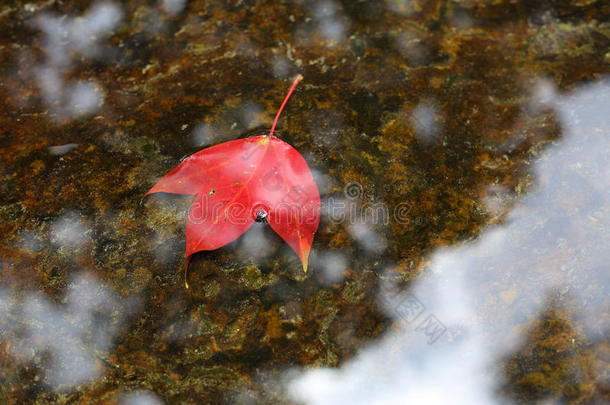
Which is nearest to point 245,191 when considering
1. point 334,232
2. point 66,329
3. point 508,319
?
point 334,232

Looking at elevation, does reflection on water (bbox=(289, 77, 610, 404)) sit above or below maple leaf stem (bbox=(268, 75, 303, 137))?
below

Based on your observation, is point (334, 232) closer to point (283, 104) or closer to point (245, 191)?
point (245, 191)

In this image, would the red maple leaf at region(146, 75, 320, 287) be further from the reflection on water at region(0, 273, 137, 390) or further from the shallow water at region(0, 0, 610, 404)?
the reflection on water at region(0, 273, 137, 390)

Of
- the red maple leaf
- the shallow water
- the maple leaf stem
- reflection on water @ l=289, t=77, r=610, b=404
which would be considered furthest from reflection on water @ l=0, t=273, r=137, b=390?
the maple leaf stem

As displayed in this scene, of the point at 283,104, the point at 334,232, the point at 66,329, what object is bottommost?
the point at 66,329

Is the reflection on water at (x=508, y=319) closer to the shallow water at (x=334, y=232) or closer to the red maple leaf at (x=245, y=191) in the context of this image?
the shallow water at (x=334, y=232)

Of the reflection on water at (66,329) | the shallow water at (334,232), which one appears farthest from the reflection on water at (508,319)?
the reflection on water at (66,329)
